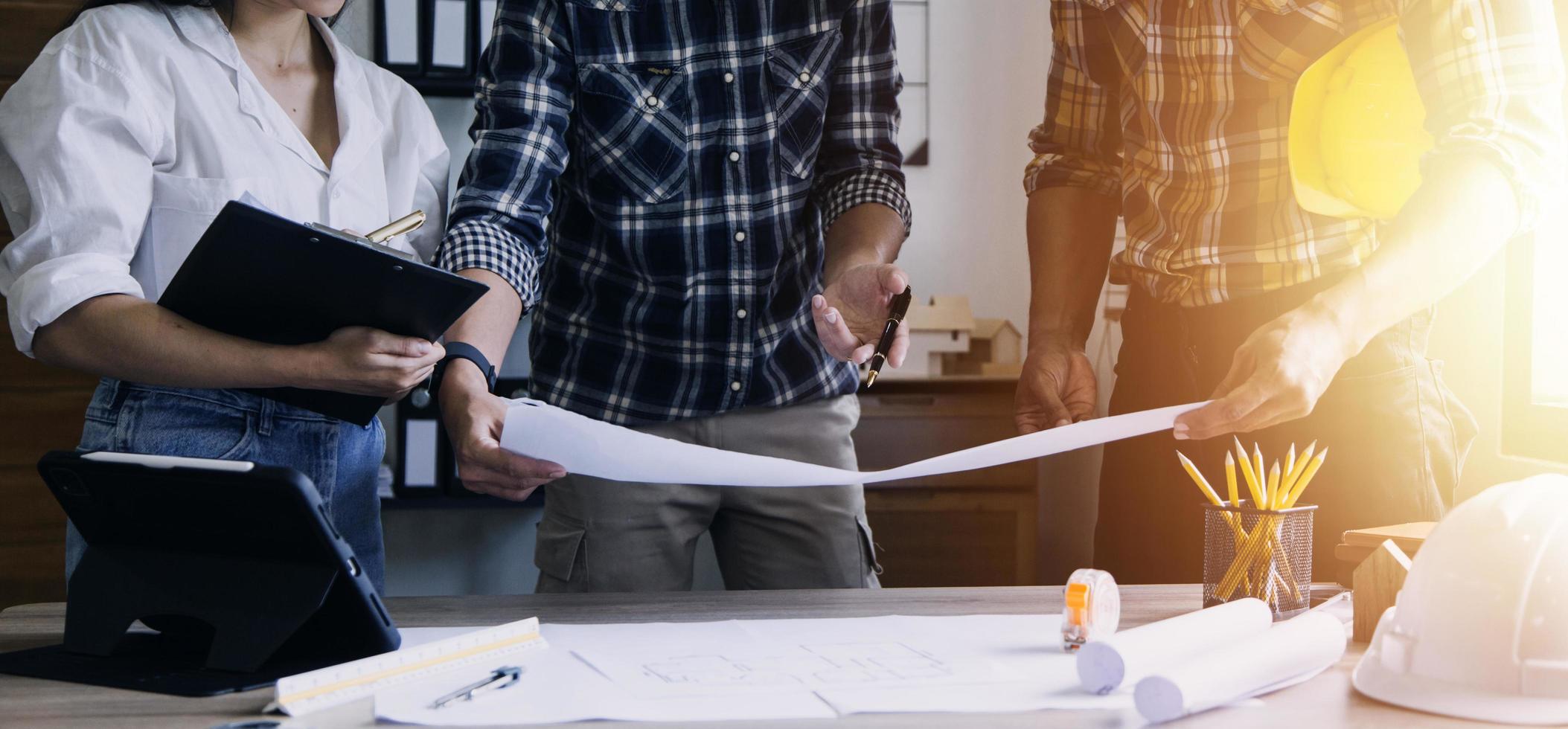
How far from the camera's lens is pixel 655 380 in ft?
4.54

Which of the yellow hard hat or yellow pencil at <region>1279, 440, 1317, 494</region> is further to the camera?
the yellow hard hat

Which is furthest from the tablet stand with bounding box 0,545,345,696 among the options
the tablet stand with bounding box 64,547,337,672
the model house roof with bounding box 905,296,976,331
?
the model house roof with bounding box 905,296,976,331

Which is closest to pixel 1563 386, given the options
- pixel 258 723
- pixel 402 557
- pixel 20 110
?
pixel 258 723

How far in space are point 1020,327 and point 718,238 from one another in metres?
2.53

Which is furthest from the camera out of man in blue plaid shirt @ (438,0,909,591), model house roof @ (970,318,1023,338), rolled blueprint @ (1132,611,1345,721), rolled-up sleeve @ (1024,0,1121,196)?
model house roof @ (970,318,1023,338)

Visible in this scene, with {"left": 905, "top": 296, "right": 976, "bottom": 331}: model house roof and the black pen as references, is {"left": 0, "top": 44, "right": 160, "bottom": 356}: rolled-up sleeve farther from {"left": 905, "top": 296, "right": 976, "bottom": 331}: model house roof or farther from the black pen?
{"left": 905, "top": 296, "right": 976, "bottom": 331}: model house roof

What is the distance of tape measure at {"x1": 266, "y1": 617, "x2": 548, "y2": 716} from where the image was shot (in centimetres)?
74

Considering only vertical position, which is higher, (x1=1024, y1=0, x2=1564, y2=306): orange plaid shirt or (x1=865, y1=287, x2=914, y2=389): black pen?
(x1=1024, y1=0, x2=1564, y2=306): orange plaid shirt

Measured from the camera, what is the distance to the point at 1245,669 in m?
0.75

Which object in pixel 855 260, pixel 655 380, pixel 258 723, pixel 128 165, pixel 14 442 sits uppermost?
pixel 128 165

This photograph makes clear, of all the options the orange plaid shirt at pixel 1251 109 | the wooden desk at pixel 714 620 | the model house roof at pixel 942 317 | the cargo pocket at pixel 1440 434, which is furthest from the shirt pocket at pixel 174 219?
the model house roof at pixel 942 317

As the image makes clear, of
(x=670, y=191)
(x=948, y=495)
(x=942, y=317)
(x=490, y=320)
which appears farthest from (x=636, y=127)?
(x=942, y=317)

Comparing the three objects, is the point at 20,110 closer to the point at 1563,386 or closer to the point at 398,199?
the point at 398,199

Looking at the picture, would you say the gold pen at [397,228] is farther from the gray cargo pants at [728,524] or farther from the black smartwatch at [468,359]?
the gray cargo pants at [728,524]
